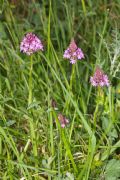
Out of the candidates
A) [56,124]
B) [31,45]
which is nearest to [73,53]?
[31,45]

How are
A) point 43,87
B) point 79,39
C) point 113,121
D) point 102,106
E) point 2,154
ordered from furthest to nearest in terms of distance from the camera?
point 79,39
point 43,87
point 102,106
point 2,154
point 113,121

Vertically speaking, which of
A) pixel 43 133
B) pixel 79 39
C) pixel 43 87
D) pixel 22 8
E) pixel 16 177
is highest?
pixel 22 8

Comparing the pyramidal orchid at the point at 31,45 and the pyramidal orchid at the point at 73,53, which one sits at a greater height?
the pyramidal orchid at the point at 31,45

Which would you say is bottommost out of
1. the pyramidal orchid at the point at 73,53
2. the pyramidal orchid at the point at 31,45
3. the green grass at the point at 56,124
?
the green grass at the point at 56,124

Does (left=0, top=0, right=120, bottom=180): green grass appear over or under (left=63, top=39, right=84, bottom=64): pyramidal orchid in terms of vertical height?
under

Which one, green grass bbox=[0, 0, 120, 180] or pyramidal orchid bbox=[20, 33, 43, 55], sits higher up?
pyramidal orchid bbox=[20, 33, 43, 55]

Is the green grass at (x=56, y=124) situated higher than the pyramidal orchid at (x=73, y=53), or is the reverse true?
the pyramidal orchid at (x=73, y=53)

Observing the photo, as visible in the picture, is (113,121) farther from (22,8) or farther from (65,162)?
(22,8)

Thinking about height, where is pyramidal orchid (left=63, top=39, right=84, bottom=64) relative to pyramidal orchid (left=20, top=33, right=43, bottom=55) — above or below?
below

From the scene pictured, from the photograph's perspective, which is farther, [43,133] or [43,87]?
[43,87]

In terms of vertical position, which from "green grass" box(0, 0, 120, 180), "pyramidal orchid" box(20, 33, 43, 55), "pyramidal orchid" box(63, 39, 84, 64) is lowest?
"green grass" box(0, 0, 120, 180)

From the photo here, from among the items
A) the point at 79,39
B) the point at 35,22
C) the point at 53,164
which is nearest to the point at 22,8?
the point at 35,22
